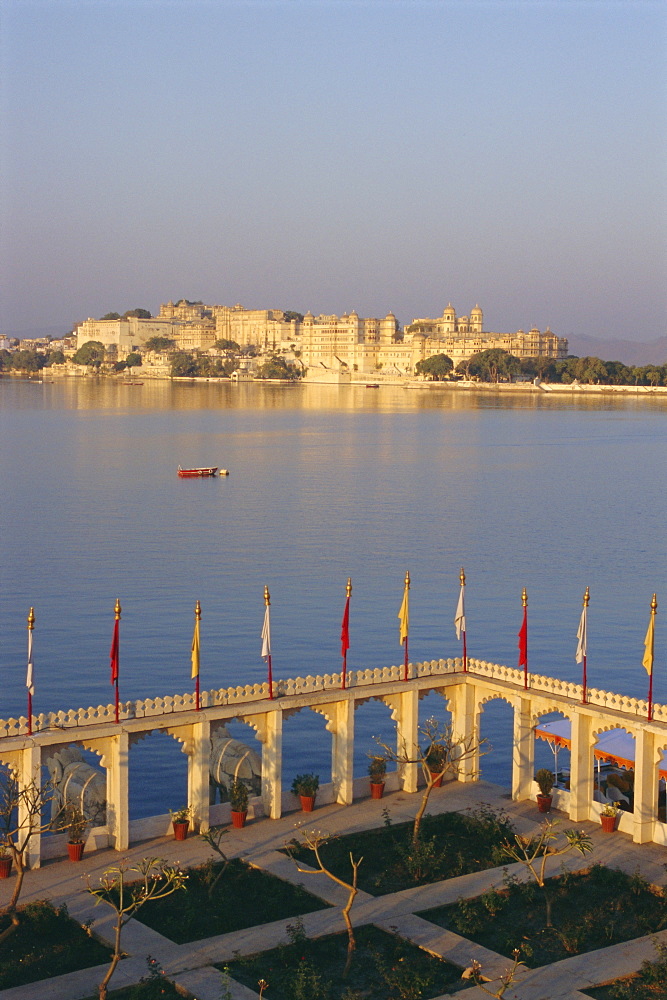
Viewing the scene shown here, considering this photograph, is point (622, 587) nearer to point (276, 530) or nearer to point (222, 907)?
point (276, 530)

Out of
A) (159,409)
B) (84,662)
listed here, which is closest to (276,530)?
(84,662)

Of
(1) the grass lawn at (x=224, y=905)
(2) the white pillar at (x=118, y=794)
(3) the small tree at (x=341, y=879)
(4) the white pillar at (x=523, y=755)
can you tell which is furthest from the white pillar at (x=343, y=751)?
(2) the white pillar at (x=118, y=794)

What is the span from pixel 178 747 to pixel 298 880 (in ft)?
37.3

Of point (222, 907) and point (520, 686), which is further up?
point (520, 686)

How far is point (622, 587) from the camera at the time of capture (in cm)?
4347

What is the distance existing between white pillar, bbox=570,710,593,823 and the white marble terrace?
15 mm

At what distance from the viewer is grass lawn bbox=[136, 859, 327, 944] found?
14.2 meters

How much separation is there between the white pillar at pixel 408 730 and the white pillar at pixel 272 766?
7.72ft

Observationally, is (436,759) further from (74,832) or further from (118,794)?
(74,832)

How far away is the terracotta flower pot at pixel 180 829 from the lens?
55.4 feet

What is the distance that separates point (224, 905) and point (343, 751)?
426 cm

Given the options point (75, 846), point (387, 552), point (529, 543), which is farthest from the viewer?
point (529, 543)

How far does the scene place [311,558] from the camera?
47906 mm

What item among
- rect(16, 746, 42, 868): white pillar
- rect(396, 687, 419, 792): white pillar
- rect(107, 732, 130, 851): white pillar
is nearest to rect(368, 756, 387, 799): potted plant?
rect(396, 687, 419, 792): white pillar
